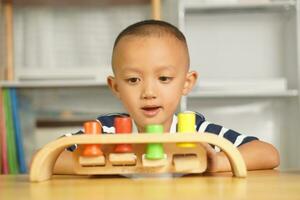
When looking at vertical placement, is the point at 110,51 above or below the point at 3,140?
above

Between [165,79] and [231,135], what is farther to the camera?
[231,135]

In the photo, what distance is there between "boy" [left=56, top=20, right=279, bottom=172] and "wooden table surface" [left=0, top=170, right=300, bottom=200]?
20cm

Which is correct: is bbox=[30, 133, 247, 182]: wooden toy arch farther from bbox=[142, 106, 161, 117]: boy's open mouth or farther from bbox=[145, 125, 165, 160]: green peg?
bbox=[142, 106, 161, 117]: boy's open mouth

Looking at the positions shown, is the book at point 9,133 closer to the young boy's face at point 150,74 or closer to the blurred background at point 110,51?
the blurred background at point 110,51

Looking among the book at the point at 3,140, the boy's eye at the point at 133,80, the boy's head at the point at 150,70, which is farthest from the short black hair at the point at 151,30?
the book at the point at 3,140

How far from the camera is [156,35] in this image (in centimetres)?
103

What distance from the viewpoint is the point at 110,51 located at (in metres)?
2.68

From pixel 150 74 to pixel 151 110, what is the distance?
83mm

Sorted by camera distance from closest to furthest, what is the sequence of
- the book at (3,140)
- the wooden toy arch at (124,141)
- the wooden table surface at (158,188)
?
the wooden table surface at (158,188)
the wooden toy arch at (124,141)
the book at (3,140)

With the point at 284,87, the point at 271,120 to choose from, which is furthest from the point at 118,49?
the point at 271,120

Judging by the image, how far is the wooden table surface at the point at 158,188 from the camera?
0.56 m

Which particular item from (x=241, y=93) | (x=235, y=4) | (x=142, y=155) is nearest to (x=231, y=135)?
(x=142, y=155)

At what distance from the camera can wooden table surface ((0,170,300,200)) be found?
56 cm

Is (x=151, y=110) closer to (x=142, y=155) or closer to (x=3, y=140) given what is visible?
(x=142, y=155)
